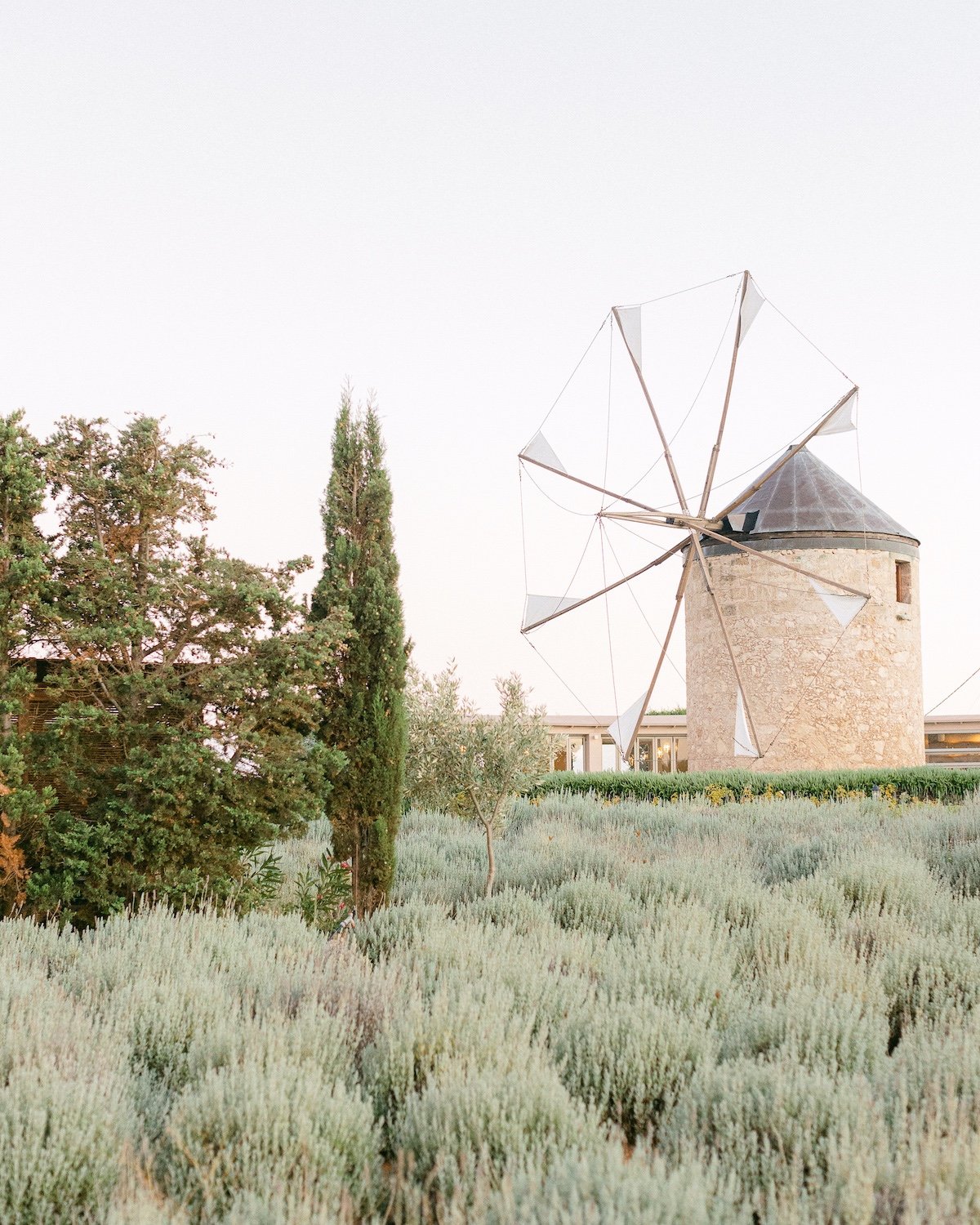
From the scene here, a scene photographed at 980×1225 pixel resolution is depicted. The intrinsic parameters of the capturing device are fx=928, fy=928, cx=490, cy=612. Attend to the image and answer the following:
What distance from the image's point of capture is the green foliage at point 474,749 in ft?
30.4

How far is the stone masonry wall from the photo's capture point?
18.0 m

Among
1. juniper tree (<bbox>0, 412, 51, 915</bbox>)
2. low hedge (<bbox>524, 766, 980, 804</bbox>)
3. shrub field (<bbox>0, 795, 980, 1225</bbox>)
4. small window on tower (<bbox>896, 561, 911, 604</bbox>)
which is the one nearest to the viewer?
shrub field (<bbox>0, 795, 980, 1225</bbox>)

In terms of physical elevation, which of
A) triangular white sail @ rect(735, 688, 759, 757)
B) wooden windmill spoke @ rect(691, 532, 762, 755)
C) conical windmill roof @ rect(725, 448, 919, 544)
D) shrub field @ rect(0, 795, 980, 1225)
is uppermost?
conical windmill roof @ rect(725, 448, 919, 544)

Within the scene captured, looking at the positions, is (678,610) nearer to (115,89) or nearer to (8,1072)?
(115,89)

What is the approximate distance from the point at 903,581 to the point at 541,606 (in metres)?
7.52

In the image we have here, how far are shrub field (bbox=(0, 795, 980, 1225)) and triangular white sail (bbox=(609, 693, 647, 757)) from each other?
997cm

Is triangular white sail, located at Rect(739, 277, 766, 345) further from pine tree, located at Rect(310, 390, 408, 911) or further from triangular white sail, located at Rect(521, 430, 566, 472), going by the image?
pine tree, located at Rect(310, 390, 408, 911)

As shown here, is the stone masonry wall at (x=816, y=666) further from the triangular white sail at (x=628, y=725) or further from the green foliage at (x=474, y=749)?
the green foliage at (x=474, y=749)

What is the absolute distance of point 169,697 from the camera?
7426 millimetres

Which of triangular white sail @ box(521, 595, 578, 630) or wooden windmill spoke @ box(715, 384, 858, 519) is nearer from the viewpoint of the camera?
wooden windmill spoke @ box(715, 384, 858, 519)

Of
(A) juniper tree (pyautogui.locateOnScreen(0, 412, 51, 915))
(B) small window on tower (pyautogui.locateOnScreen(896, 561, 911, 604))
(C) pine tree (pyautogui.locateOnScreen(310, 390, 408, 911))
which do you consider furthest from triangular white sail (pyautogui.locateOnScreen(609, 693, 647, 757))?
(A) juniper tree (pyautogui.locateOnScreen(0, 412, 51, 915))

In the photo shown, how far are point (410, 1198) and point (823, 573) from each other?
16.8 m

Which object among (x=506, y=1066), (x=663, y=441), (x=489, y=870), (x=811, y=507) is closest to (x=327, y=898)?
(x=489, y=870)

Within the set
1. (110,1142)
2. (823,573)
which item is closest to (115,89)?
(110,1142)
